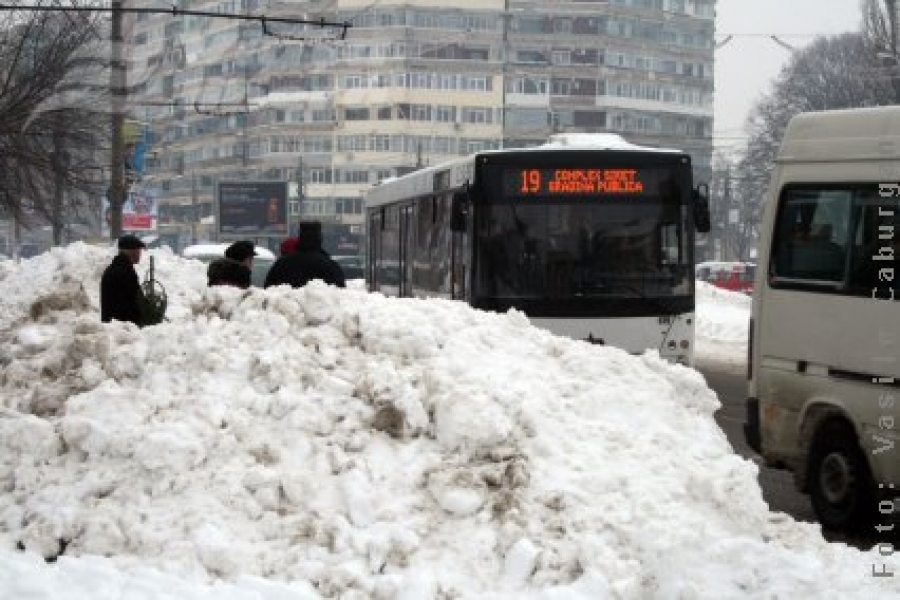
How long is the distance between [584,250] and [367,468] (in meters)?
8.27

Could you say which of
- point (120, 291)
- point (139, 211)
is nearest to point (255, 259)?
point (139, 211)

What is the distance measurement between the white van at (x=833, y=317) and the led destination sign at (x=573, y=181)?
13.4 feet

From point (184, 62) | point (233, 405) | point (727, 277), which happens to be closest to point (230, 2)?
point (184, 62)

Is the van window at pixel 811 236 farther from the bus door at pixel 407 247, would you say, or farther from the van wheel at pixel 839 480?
the bus door at pixel 407 247

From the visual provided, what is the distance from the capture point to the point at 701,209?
620 inches

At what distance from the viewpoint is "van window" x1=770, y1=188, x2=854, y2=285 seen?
34.7ft

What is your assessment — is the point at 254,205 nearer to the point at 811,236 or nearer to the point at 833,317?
Answer: the point at 811,236

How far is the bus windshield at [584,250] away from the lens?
51.5 ft

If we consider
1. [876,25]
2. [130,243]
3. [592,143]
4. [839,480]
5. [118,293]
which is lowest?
[839,480]

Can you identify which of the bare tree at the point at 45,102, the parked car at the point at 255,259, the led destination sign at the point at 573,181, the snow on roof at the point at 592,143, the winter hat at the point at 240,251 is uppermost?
Result: the bare tree at the point at 45,102

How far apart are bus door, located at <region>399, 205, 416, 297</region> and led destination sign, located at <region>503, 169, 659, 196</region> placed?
477 centimetres

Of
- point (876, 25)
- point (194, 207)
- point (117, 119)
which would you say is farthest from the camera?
point (194, 207)

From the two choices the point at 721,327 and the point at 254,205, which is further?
the point at 254,205

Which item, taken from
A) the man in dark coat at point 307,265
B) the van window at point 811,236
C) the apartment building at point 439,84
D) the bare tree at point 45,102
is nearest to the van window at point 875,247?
the van window at point 811,236
